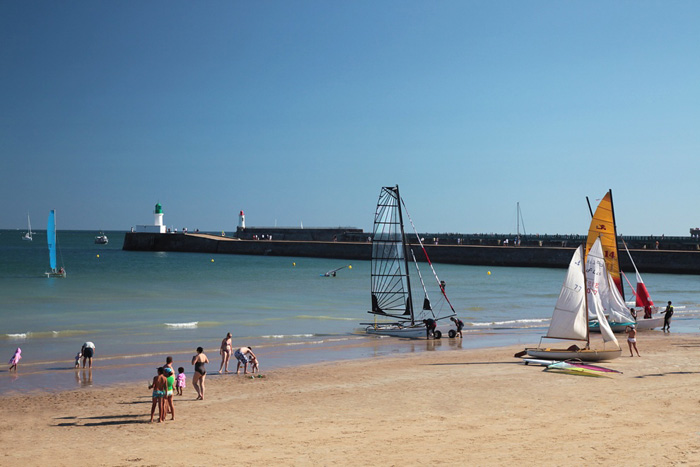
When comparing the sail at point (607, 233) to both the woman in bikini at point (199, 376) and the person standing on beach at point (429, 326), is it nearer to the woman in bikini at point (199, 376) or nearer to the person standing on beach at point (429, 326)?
the person standing on beach at point (429, 326)

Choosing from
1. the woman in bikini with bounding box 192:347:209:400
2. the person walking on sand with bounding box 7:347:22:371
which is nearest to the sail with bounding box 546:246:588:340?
the woman in bikini with bounding box 192:347:209:400

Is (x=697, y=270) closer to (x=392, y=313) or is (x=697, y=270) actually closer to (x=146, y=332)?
(x=392, y=313)

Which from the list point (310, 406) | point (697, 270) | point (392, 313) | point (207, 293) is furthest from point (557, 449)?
point (697, 270)

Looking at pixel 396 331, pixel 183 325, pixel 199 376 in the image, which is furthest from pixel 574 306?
pixel 183 325

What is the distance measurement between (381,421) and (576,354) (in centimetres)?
787

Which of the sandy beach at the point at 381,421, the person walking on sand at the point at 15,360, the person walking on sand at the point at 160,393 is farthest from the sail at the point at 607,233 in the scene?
the person walking on sand at the point at 15,360

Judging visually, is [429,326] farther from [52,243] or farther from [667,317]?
[52,243]

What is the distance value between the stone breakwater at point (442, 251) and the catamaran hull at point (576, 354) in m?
47.0

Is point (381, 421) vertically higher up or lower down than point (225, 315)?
lower down

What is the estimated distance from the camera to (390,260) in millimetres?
25062

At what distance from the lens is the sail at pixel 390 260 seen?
2472cm

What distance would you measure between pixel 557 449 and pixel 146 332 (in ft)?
60.5

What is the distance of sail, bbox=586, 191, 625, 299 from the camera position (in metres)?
24.2

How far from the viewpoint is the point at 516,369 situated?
650 inches
